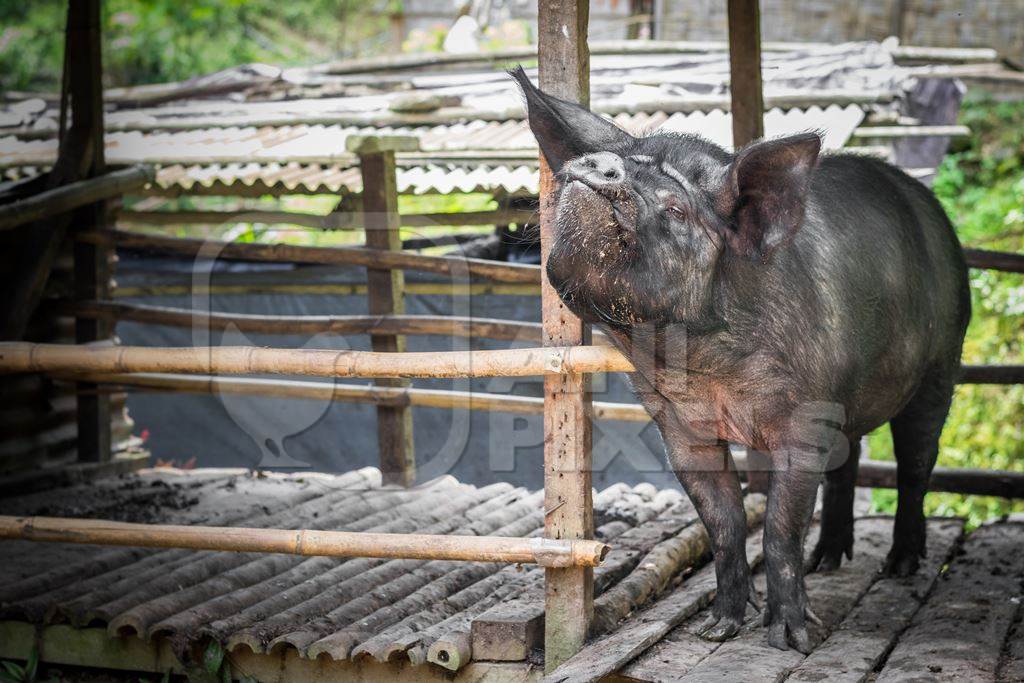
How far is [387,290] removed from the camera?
6551 millimetres

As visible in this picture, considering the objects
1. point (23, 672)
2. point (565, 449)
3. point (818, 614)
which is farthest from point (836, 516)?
point (23, 672)

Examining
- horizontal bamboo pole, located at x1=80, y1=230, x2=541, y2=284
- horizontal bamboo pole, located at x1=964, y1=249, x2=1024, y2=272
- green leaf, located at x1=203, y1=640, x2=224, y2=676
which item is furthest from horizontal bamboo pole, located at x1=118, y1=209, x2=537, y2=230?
green leaf, located at x1=203, y1=640, x2=224, y2=676

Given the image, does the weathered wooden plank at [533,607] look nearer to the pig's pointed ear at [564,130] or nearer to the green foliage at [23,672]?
the pig's pointed ear at [564,130]

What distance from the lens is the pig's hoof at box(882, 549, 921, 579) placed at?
476cm

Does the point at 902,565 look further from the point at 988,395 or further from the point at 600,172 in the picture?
the point at 988,395

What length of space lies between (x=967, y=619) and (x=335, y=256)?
12.5ft

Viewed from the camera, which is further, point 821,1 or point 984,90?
point 984,90

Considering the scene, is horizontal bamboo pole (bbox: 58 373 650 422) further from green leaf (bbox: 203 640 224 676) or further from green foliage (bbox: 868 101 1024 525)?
green foliage (bbox: 868 101 1024 525)

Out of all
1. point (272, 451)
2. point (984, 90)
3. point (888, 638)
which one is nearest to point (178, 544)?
point (888, 638)

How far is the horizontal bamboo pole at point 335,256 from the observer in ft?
20.4

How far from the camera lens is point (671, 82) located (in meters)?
8.19

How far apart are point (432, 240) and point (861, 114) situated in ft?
10.1

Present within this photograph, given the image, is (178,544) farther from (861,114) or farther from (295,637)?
(861,114)

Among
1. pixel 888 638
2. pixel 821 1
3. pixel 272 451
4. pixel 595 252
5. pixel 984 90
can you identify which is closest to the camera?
pixel 595 252
